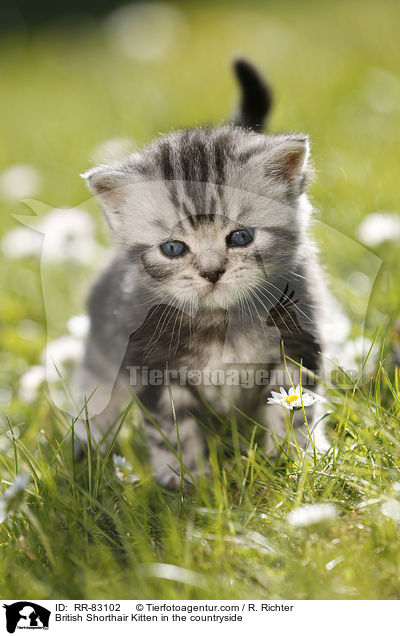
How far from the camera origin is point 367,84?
318 cm

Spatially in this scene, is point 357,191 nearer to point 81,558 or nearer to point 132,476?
point 132,476

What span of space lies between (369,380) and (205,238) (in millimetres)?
508

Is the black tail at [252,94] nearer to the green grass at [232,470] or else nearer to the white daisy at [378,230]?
the green grass at [232,470]

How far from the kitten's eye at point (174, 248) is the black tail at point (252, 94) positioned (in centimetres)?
57

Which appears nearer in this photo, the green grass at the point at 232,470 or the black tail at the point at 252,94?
the green grass at the point at 232,470

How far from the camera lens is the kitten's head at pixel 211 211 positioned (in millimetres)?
1106

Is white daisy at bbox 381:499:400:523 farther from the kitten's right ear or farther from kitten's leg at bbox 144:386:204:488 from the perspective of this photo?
the kitten's right ear

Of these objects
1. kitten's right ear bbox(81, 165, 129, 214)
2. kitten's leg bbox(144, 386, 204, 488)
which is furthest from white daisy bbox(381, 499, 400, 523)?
kitten's right ear bbox(81, 165, 129, 214)

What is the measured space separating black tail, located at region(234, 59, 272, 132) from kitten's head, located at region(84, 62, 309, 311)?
43 cm
